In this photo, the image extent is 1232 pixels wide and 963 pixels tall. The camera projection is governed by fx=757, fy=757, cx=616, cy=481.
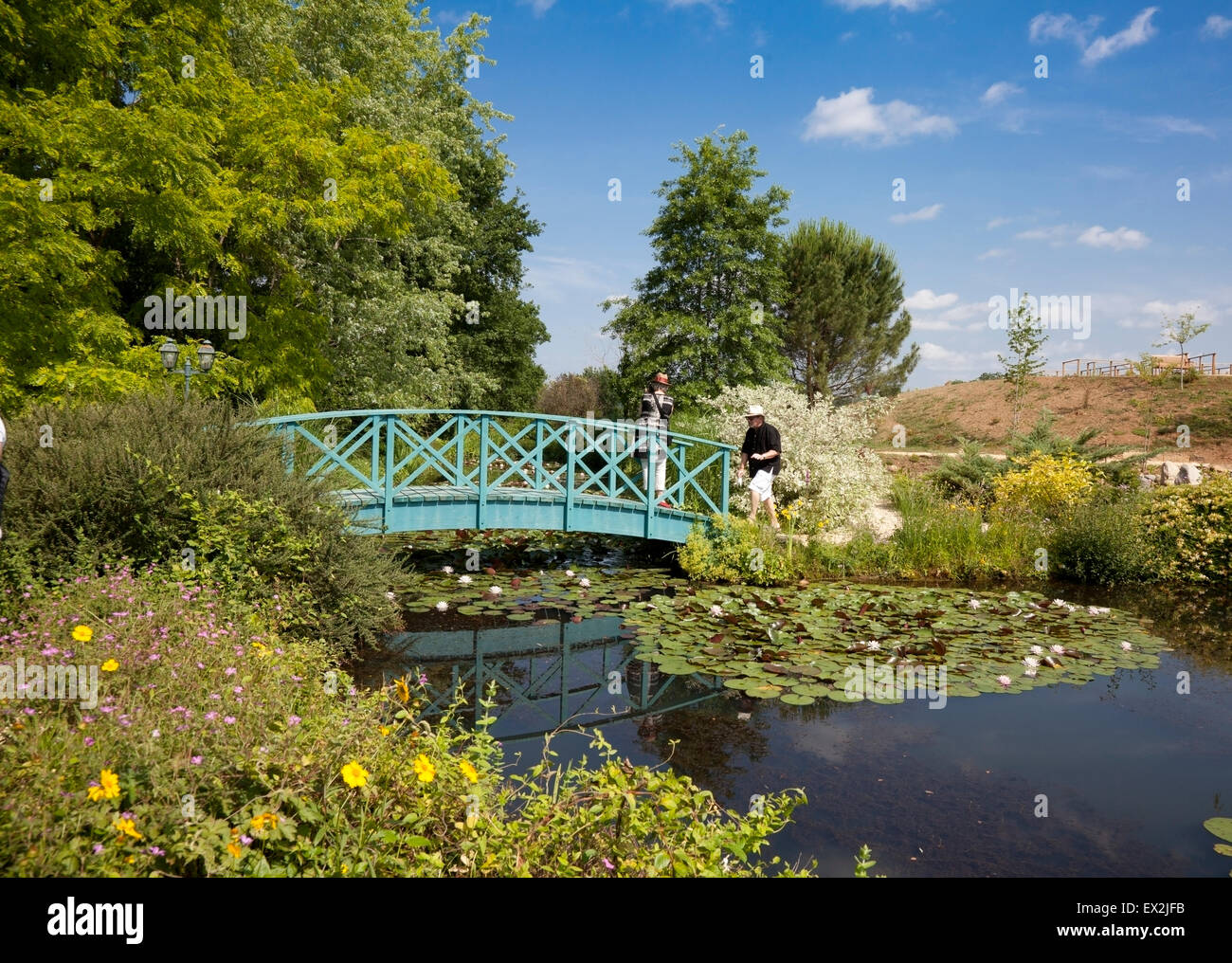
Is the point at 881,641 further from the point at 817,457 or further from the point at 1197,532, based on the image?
the point at 1197,532

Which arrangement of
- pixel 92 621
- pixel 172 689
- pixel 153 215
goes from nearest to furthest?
pixel 172 689, pixel 92 621, pixel 153 215

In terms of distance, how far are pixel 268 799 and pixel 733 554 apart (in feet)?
22.7

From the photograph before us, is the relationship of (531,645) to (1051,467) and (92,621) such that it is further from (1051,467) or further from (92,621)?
(1051,467)

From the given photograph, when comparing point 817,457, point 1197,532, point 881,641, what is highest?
point 817,457

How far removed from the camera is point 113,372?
26.3ft

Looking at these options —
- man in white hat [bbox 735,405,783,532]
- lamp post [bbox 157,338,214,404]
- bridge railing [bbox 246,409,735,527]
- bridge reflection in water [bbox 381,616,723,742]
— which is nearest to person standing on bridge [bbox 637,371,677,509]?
bridge railing [bbox 246,409,735,527]

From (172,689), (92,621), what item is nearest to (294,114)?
(92,621)

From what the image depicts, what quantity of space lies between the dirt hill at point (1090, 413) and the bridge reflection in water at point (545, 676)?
19.1 metres

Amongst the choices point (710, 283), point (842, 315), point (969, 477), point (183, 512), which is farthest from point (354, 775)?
point (842, 315)

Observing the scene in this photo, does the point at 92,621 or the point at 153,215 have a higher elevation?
the point at 153,215

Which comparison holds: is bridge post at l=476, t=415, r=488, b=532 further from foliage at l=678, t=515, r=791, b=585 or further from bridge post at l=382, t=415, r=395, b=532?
foliage at l=678, t=515, r=791, b=585

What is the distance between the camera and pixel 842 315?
24781mm

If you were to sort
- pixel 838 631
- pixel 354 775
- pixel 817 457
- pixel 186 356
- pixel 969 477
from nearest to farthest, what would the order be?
pixel 354 775 < pixel 838 631 < pixel 186 356 < pixel 817 457 < pixel 969 477
